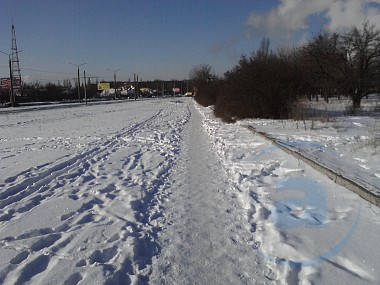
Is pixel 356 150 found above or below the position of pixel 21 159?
above

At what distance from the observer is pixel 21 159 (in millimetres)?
10391

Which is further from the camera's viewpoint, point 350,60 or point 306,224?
point 350,60

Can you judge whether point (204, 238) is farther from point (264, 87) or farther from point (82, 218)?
point (264, 87)

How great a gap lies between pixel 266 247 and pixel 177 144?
357 inches

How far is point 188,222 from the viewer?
540 cm

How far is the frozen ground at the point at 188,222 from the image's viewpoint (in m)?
3.92

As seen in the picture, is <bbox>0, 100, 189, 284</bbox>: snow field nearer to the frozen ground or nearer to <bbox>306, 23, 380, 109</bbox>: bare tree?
the frozen ground

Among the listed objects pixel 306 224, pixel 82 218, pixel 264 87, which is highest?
pixel 264 87

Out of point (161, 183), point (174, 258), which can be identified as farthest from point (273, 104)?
point (174, 258)

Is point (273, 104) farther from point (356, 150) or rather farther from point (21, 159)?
point (21, 159)

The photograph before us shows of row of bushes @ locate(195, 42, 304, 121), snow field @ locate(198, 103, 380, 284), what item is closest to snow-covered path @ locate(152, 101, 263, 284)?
snow field @ locate(198, 103, 380, 284)

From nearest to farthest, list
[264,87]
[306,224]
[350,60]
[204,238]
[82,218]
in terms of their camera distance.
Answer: [204,238] → [306,224] → [82,218] → [264,87] → [350,60]

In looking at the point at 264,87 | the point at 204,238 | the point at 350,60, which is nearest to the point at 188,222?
the point at 204,238

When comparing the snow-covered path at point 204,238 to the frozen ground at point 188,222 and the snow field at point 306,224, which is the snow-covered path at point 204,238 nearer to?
the frozen ground at point 188,222
